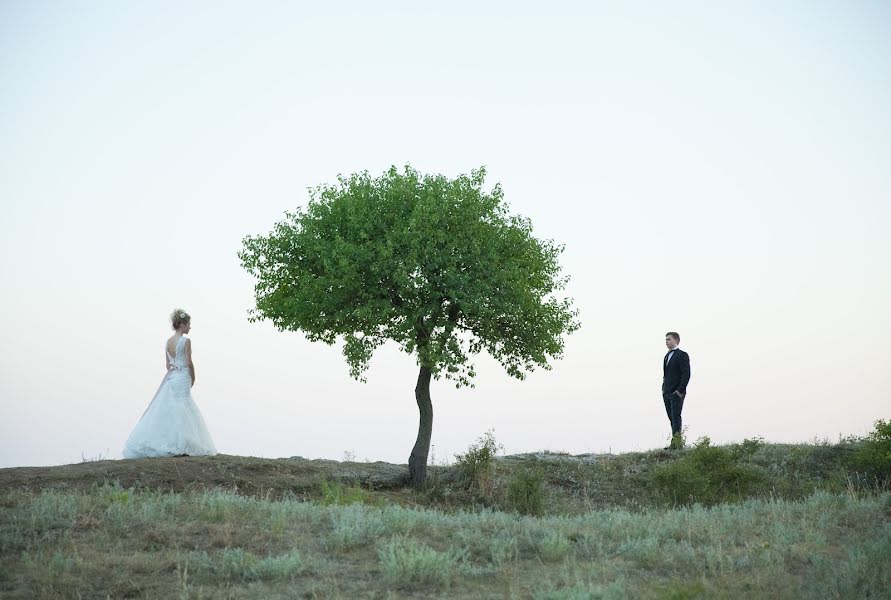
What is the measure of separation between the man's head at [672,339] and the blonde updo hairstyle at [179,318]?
45.5 feet

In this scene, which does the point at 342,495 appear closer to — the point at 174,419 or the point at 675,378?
the point at 174,419

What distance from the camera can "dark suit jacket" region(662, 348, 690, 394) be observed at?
24.2 meters

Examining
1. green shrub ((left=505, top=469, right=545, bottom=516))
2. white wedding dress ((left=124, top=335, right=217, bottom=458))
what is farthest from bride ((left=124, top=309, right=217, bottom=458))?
green shrub ((left=505, top=469, right=545, bottom=516))

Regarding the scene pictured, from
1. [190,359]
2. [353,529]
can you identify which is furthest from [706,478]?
[190,359]

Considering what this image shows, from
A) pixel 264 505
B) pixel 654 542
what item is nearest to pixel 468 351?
pixel 264 505

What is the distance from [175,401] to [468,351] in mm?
7776

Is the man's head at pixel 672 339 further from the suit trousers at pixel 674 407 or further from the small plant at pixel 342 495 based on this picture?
the small plant at pixel 342 495

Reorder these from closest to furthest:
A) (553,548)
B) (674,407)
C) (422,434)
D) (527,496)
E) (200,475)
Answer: (553,548) → (527,496) → (200,475) → (422,434) → (674,407)

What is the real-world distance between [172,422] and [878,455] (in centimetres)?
1799

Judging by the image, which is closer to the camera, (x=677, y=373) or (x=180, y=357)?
(x=180, y=357)

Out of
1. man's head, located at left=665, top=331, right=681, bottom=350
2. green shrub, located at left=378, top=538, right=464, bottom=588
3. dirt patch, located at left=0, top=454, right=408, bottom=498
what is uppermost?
man's head, located at left=665, top=331, right=681, bottom=350

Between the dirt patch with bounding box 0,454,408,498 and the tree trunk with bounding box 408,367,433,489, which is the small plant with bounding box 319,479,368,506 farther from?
the tree trunk with bounding box 408,367,433,489

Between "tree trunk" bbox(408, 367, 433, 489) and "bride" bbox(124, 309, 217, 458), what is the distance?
5517 mm

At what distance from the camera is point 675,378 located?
24.3 m
